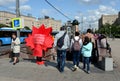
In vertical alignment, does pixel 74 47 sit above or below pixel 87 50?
above

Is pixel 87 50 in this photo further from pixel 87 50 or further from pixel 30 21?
pixel 30 21

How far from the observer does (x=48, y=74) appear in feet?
33.7

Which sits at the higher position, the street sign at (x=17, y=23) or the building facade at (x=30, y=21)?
the building facade at (x=30, y=21)

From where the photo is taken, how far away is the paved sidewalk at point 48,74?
9.46 m

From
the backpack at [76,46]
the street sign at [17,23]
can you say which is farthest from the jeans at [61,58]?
the street sign at [17,23]

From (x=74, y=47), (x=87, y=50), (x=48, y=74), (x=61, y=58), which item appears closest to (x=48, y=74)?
(x=48, y=74)

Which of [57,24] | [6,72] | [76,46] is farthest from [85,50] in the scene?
[57,24]

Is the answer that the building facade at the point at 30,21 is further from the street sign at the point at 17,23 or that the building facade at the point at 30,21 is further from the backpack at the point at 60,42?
the backpack at the point at 60,42

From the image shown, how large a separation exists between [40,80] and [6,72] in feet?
6.86

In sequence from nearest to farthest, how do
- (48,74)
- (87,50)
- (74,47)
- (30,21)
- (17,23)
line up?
(48,74) → (87,50) → (74,47) → (17,23) → (30,21)

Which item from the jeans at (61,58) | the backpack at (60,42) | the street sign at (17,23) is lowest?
the jeans at (61,58)

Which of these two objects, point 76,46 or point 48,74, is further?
point 76,46

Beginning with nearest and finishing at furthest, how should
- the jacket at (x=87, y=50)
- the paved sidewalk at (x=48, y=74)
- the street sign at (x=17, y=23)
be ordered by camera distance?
the paved sidewalk at (x=48, y=74) → the jacket at (x=87, y=50) → the street sign at (x=17, y=23)

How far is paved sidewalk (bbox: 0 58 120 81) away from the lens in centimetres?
946
